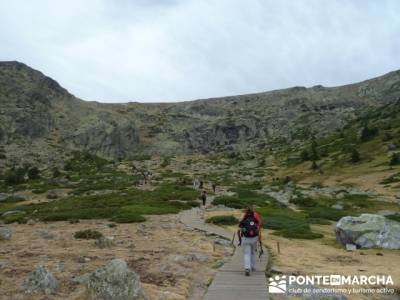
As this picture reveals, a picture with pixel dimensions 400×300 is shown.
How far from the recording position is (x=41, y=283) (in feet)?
46.9

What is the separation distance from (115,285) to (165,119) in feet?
526

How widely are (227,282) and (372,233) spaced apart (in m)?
13.4

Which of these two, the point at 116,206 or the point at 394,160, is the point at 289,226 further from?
the point at 394,160

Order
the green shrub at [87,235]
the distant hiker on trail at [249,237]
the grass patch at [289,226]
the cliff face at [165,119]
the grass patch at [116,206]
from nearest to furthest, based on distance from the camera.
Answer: the distant hiker on trail at [249,237], the green shrub at [87,235], the grass patch at [289,226], the grass patch at [116,206], the cliff face at [165,119]

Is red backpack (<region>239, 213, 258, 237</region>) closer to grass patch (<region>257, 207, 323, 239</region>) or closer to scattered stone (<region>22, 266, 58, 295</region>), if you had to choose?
scattered stone (<region>22, 266, 58, 295</region>)

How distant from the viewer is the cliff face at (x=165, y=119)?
4523 inches

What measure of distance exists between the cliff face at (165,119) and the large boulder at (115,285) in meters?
85.0

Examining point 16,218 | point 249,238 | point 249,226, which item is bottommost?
point 16,218

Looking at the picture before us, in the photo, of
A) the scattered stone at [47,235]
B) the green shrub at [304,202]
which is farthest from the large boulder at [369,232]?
the green shrub at [304,202]

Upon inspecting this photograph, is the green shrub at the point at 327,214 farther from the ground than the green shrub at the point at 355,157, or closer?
closer

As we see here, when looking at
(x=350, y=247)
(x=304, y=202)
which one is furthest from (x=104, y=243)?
(x=304, y=202)

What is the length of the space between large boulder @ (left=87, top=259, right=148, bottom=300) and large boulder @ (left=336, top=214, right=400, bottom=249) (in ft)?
54.7

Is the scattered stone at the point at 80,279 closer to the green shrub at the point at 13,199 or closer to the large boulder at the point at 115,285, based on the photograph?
the large boulder at the point at 115,285

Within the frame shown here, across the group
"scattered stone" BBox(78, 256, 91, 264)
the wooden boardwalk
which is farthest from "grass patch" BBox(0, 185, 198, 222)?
the wooden boardwalk
